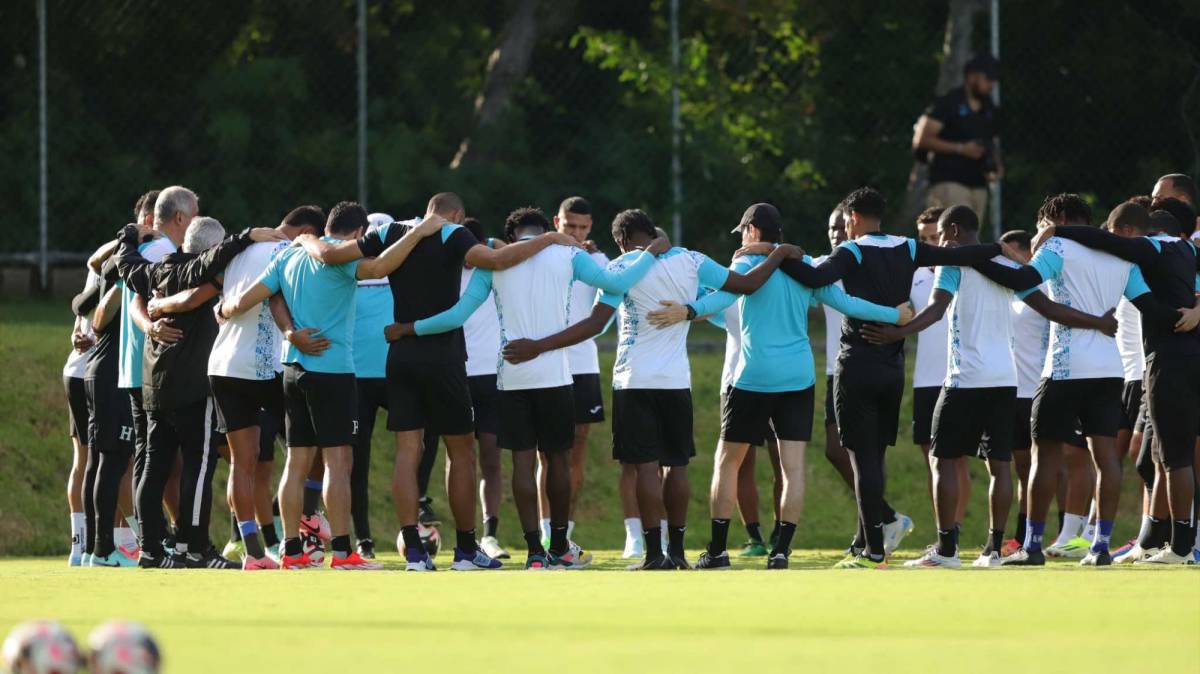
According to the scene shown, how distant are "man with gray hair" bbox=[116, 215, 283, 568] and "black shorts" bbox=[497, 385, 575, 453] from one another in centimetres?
173

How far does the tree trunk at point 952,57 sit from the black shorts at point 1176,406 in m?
9.14

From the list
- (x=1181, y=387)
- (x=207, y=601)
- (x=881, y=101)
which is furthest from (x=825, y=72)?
(x=207, y=601)

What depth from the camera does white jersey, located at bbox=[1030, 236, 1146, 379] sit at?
480 inches

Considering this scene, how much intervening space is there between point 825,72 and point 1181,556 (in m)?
10.7

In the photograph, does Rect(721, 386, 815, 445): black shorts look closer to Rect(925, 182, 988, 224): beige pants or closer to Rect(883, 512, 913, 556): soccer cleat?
Rect(883, 512, 913, 556): soccer cleat

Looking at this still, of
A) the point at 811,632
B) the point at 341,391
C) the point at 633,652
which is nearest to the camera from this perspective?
the point at 633,652

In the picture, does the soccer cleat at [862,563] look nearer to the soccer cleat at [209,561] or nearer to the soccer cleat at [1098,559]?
the soccer cleat at [1098,559]

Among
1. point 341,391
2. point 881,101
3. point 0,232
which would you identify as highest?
point 881,101

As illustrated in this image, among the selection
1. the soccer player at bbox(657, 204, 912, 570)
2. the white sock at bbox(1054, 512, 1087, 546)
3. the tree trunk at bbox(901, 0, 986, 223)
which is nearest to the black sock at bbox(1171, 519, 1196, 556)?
the white sock at bbox(1054, 512, 1087, 546)

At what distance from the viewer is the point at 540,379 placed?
12.4 metres

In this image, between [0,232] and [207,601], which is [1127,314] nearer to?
[207,601]

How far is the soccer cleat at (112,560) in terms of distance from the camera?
41.7 ft

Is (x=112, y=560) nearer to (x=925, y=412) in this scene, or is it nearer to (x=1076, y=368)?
(x=925, y=412)

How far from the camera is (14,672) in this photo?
6371 mm
